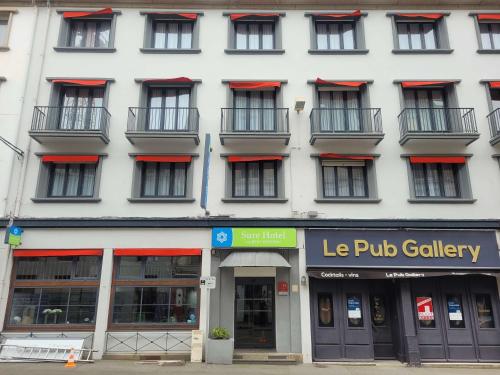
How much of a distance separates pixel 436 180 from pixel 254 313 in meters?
8.55

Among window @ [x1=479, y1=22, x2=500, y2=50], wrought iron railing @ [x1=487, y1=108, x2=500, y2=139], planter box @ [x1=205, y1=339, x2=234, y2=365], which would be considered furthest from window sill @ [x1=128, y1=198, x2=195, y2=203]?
window @ [x1=479, y1=22, x2=500, y2=50]

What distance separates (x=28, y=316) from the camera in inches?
507

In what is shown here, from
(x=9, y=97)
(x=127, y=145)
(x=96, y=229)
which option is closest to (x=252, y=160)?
(x=127, y=145)

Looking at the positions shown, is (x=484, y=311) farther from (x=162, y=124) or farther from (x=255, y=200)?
(x=162, y=124)

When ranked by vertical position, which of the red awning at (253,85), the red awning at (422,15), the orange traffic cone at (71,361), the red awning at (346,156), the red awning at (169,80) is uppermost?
the red awning at (422,15)

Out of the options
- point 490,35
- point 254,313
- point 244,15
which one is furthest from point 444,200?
point 244,15

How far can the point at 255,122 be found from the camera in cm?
1455

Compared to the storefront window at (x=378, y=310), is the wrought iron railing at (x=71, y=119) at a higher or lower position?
higher

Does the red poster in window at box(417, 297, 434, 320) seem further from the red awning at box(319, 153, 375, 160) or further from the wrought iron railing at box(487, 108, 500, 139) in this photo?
the wrought iron railing at box(487, 108, 500, 139)

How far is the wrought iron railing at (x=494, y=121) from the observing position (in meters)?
13.9

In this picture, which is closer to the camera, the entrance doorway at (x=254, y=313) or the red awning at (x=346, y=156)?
the entrance doorway at (x=254, y=313)

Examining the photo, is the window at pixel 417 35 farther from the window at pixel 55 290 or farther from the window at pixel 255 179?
the window at pixel 55 290

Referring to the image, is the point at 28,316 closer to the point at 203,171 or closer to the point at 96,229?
the point at 96,229

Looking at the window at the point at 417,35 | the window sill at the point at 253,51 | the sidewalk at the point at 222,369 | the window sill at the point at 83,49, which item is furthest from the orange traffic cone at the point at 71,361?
the window at the point at 417,35
